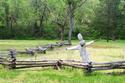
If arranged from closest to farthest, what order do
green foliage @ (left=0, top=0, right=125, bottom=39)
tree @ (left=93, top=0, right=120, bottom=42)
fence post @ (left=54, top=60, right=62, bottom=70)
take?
1. fence post @ (left=54, top=60, right=62, bottom=70)
2. tree @ (left=93, top=0, right=120, bottom=42)
3. green foliage @ (left=0, top=0, right=125, bottom=39)

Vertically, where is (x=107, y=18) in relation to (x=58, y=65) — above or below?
Answer: above

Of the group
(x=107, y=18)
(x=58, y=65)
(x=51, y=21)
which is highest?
(x=107, y=18)

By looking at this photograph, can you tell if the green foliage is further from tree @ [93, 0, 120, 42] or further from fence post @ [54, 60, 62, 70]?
fence post @ [54, 60, 62, 70]

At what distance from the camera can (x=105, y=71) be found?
19297 mm

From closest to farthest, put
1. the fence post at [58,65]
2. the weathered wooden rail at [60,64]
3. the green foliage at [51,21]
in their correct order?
1. the weathered wooden rail at [60,64]
2. the fence post at [58,65]
3. the green foliage at [51,21]

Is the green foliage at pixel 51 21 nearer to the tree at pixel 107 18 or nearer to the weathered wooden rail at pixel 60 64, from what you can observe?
the tree at pixel 107 18

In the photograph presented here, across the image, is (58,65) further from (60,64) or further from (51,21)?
(51,21)

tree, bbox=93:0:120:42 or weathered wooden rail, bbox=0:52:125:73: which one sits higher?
tree, bbox=93:0:120:42

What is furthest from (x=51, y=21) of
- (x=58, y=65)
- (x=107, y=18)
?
(x=58, y=65)

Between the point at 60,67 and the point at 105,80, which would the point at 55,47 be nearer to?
the point at 60,67

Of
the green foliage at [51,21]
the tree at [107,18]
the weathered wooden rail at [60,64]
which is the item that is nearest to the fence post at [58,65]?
the weathered wooden rail at [60,64]

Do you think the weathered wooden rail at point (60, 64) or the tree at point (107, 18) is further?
the tree at point (107, 18)

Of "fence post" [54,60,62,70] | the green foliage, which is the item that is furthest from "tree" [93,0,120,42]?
"fence post" [54,60,62,70]

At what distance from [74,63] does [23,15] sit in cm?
5397
